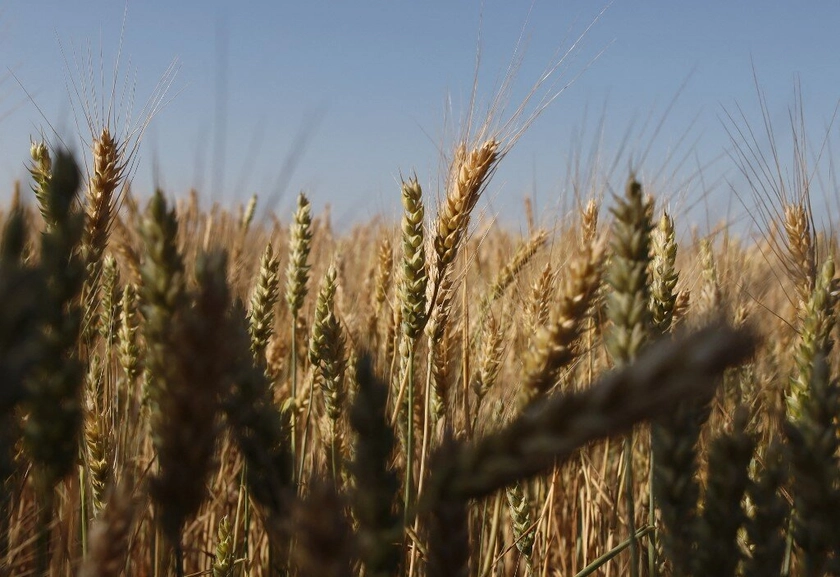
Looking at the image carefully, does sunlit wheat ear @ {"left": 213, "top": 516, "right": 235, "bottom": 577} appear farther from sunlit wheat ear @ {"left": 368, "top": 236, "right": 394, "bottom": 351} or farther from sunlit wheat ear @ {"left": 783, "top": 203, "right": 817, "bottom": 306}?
sunlit wheat ear @ {"left": 783, "top": 203, "right": 817, "bottom": 306}

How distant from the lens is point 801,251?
2.11m

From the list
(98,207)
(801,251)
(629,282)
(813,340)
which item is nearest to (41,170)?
(98,207)

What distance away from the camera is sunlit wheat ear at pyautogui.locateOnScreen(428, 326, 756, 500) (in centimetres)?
55

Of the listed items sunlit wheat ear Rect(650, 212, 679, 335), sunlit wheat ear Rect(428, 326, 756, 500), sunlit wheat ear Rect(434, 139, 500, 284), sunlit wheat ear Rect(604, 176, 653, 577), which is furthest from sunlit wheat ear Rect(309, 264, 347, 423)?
sunlit wheat ear Rect(428, 326, 756, 500)

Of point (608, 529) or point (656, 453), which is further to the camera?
point (608, 529)

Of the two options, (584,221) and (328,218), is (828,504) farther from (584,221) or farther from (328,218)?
Result: (328,218)

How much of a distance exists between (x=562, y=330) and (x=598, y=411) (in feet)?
1.86

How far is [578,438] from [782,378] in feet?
6.90

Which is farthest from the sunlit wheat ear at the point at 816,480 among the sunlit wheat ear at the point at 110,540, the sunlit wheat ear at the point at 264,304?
the sunlit wheat ear at the point at 264,304

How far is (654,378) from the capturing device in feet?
1.81

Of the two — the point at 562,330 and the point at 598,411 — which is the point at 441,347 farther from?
the point at 598,411

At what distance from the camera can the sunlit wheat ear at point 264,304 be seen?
1.93 metres

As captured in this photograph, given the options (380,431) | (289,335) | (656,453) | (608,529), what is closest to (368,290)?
(289,335)

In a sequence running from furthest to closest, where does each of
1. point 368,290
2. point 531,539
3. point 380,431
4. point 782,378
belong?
point 368,290 → point 782,378 → point 531,539 → point 380,431
